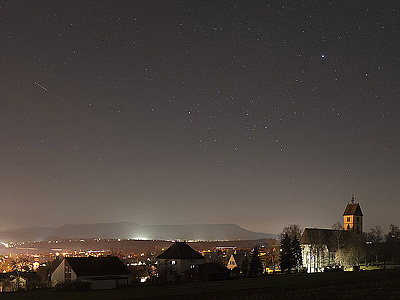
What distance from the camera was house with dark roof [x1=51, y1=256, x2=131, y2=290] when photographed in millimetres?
65500

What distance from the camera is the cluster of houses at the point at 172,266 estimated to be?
2613 inches

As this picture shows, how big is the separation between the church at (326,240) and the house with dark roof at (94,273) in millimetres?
44400

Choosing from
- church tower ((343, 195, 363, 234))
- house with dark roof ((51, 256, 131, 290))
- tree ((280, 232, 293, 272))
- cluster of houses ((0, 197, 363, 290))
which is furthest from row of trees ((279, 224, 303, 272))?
church tower ((343, 195, 363, 234))

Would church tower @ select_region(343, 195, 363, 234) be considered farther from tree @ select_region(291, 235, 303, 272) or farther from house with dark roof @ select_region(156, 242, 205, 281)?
house with dark roof @ select_region(156, 242, 205, 281)

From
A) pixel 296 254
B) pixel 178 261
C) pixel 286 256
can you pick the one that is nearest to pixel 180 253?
pixel 178 261

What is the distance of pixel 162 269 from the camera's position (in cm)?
8425

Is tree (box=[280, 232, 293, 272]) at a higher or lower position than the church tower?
lower

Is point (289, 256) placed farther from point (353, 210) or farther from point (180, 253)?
point (353, 210)

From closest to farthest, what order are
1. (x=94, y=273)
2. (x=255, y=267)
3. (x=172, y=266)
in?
(x=94, y=273)
(x=255, y=267)
(x=172, y=266)

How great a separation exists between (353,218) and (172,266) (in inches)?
3113

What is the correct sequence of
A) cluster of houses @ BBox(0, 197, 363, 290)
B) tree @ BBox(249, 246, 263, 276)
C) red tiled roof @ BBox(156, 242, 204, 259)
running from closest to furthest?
1. cluster of houses @ BBox(0, 197, 363, 290)
2. tree @ BBox(249, 246, 263, 276)
3. red tiled roof @ BBox(156, 242, 204, 259)

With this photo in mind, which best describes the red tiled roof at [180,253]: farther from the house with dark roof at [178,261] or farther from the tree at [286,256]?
the tree at [286,256]

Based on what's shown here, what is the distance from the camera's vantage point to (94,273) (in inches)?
2623

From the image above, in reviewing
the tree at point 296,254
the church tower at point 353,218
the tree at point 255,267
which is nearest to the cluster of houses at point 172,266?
the tree at point 255,267
